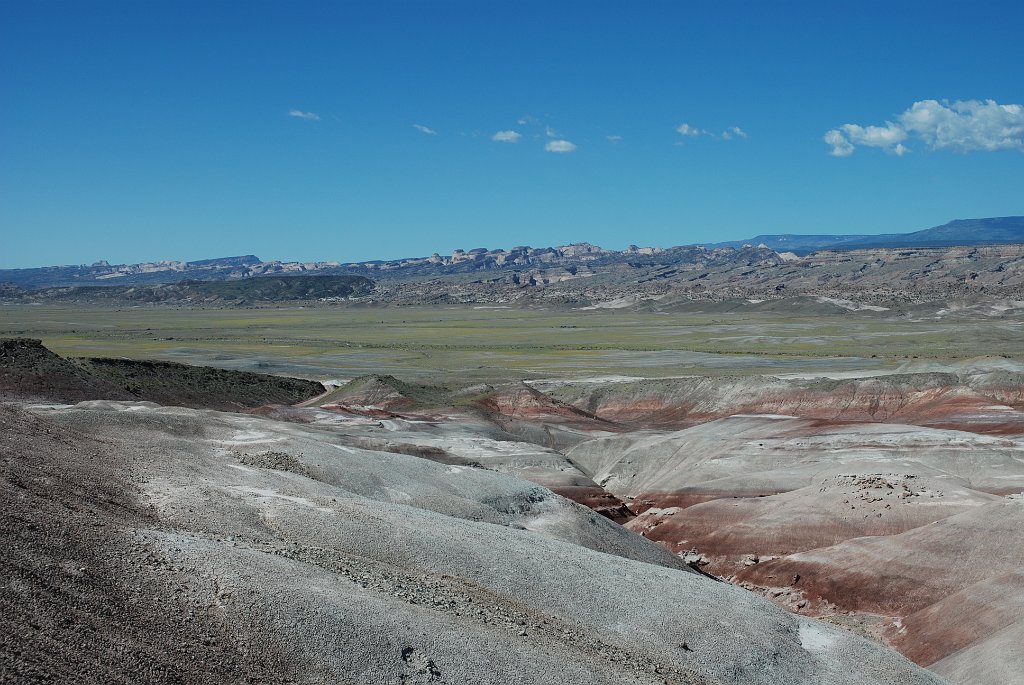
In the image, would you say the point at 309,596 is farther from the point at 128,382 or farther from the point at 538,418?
the point at 128,382

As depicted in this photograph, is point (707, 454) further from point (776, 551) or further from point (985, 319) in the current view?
point (985, 319)

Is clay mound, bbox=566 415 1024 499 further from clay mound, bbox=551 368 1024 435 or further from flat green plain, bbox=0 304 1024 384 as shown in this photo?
flat green plain, bbox=0 304 1024 384

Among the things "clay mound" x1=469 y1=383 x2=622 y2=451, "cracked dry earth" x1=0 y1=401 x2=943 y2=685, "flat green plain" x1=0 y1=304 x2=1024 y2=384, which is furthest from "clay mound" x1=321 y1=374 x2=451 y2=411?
"cracked dry earth" x1=0 y1=401 x2=943 y2=685

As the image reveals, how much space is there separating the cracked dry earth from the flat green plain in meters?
72.7

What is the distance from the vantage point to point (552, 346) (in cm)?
15038

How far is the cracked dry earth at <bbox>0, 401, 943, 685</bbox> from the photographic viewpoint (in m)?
16.3

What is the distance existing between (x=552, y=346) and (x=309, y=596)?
5193 inches

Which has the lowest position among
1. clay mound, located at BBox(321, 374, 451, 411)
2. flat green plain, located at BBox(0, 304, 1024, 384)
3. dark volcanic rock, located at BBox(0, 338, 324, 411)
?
flat green plain, located at BBox(0, 304, 1024, 384)

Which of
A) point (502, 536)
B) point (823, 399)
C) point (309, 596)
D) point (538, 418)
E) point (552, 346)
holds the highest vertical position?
point (309, 596)

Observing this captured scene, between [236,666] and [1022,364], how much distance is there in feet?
279

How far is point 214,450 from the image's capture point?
35312 millimetres

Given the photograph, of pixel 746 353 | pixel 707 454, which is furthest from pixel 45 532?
pixel 746 353

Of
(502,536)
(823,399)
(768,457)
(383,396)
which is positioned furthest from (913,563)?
(383,396)

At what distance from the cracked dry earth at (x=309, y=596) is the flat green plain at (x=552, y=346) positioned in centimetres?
7274
